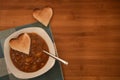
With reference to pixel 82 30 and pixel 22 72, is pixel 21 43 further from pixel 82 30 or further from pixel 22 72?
pixel 82 30

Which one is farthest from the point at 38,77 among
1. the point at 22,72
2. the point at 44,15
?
the point at 44,15

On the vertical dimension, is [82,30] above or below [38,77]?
above

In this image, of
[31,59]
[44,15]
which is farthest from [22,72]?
[44,15]

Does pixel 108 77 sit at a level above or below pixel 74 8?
below

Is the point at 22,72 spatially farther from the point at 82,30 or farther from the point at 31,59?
the point at 82,30

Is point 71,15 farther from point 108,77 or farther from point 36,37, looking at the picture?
point 108,77

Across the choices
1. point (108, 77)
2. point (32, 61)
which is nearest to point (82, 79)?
point (108, 77)
